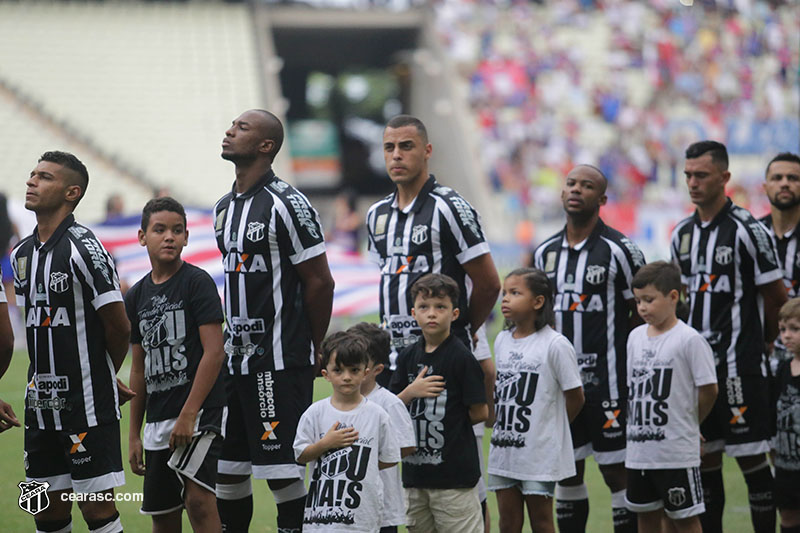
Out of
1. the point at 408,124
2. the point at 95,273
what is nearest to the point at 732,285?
the point at 408,124

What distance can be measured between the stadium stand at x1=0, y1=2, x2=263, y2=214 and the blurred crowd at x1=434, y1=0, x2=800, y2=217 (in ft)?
25.2

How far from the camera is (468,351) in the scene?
5.23m

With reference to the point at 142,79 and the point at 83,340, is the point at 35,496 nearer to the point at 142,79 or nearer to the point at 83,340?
the point at 83,340

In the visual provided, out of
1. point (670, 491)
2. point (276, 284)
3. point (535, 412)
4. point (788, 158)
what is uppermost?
point (788, 158)

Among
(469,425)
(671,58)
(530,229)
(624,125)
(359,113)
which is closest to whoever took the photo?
(469,425)

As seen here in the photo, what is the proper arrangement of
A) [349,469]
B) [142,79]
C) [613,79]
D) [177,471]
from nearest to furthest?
1. [349,469]
2. [177,471]
3. [142,79]
4. [613,79]

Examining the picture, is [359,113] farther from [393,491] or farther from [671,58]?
[393,491]

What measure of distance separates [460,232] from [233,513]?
6.51 ft

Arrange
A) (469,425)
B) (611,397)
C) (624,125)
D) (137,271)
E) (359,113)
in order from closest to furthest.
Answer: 1. (469,425)
2. (611,397)
3. (137,271)
4. (624,125)
5. (359,113)

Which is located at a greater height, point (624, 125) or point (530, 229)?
point (624, 125)

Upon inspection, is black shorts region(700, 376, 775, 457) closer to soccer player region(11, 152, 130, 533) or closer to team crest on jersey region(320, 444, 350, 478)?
team crest on jersey region(320, 444, 350, 478)

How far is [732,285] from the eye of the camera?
20.5 feet

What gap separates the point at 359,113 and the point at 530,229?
2085 centimetres

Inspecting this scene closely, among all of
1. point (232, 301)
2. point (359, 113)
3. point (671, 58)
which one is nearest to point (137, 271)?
point (232, 301)
